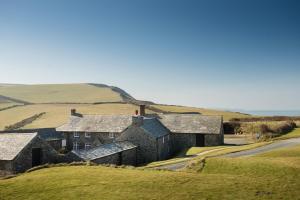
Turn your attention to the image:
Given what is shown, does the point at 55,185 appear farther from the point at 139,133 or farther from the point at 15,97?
the point at 15,97

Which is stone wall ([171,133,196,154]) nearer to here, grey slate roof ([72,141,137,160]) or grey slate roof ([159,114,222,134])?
grey slate roof ([159,114,222,134])

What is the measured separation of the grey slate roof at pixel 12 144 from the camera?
3750 cm

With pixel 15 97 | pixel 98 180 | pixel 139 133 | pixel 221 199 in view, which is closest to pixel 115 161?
pixel 139 133

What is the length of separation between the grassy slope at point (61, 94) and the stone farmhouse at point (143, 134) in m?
75.7

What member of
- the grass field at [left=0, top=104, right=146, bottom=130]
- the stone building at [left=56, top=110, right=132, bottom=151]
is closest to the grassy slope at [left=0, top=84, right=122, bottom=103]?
the grass field at [left=0, top=104, right=146, bottom=130]

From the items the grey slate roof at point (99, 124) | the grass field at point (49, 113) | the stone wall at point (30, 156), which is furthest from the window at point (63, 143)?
the grass field at point (49, 113)

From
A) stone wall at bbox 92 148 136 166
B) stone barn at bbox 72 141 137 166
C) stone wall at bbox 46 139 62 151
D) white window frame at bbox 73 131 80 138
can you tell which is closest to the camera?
stone barn at bbox 72 141 137 166


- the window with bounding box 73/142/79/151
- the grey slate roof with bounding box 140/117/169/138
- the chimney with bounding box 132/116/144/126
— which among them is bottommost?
the window with bounding box 73/142/79/151

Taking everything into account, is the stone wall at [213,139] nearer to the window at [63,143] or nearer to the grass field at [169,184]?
the window at [63,143]

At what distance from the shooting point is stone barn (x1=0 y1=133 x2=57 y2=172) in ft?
122

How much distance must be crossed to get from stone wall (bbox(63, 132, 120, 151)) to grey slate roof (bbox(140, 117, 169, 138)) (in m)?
6.31

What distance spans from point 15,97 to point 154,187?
490 feet

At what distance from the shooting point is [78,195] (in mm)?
20938

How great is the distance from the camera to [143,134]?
50.9 m
